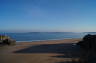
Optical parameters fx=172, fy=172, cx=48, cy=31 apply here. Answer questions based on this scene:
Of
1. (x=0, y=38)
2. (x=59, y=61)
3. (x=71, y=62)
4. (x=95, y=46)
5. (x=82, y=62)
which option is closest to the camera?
(x=82, y=62)

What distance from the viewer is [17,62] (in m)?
9.05

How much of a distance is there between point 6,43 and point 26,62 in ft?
36.3

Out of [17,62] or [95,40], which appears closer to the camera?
[17,62]

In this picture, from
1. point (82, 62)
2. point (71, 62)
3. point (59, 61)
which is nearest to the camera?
point (82, 62)

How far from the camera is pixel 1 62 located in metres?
9.04

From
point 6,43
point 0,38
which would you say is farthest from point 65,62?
point 0,38

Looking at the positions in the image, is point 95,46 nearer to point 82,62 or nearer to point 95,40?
point 95,40

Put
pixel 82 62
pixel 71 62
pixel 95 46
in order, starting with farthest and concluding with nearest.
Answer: pixel 95 46 → pixel 71 62 → pixel 82 62

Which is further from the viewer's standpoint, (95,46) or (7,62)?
(95,46)

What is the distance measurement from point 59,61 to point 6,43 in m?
11.7

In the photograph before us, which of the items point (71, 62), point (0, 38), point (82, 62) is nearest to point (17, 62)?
point (71, 62)

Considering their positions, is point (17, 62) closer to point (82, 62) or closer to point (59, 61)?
point (59, 61)

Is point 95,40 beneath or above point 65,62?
above

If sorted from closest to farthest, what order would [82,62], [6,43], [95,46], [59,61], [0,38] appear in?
[82,62], [59,61], [95,46], [6,43], [0,38]
